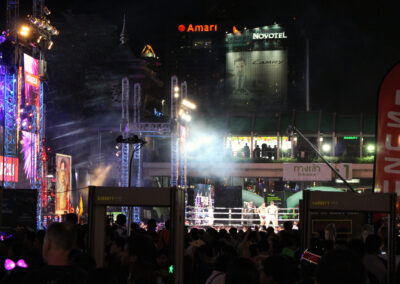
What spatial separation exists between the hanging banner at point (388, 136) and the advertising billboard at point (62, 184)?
22421 millimetres

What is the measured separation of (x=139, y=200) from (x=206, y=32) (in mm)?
107085

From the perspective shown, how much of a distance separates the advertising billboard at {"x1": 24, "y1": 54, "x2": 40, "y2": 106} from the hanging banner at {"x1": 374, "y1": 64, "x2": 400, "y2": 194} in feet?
63.2

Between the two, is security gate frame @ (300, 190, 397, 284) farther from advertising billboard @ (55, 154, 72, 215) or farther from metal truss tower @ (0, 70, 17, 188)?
advertising billboard @ (55, 154, 72, 215)

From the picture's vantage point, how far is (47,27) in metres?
29.0

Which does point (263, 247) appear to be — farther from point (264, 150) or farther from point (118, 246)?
point (264, 150)

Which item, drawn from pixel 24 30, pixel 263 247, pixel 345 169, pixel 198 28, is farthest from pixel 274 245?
pixel 198 28

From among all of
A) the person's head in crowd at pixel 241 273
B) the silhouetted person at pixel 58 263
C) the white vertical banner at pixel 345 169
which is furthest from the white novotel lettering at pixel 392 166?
the white vertical banner at pixel 345 169

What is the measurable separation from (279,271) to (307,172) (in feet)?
100

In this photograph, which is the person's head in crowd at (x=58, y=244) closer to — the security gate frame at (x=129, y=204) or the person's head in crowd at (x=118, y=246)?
the security gate frame at (x=129, y=204)

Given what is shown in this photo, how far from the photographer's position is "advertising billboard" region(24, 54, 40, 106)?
1124 inches

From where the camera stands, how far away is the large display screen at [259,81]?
95.9 m

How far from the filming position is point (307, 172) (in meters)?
35.3

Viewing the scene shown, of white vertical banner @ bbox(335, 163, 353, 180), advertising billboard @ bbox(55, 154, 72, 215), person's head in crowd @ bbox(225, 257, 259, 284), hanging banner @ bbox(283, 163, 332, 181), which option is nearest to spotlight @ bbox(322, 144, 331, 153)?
white vertical banner @ bbox(335, 163, 353, 180)

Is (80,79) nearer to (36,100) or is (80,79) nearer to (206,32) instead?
(36,100)
